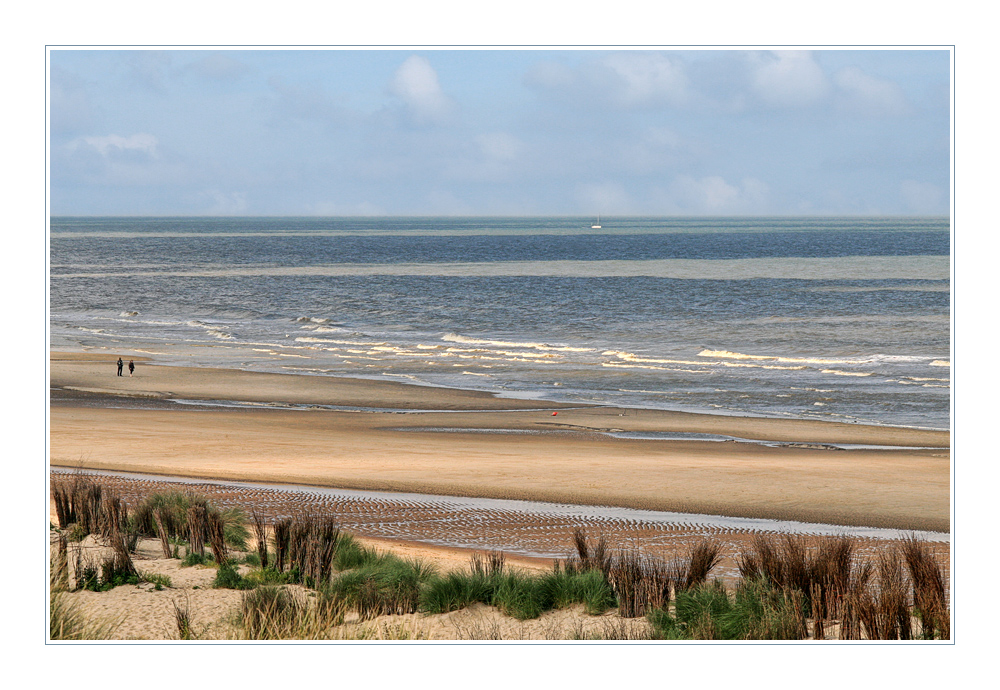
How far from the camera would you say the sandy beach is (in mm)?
15031

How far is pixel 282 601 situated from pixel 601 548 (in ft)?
11.0

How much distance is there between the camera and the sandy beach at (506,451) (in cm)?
1503

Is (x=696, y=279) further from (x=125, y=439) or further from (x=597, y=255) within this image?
(x=125, y=439)

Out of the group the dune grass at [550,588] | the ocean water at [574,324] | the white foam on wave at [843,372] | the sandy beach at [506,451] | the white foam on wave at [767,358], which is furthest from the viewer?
the white foam on wave at [767,358]

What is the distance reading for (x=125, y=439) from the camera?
19594 mm

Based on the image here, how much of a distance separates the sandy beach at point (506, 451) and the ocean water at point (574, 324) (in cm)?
276

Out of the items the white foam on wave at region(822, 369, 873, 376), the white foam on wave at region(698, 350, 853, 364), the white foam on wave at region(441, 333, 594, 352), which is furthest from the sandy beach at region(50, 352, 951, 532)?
the white foam on wave at region(441, 333, 594, 352)

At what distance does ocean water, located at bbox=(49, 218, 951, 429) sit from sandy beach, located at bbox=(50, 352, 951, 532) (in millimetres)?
2759

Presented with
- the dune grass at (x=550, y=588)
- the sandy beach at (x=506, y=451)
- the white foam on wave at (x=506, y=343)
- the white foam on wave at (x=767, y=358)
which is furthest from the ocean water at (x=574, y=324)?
the dune grass at (x=550, y=588)

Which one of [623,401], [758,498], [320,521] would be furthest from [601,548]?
[623,401]

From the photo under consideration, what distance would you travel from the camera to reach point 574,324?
156ft

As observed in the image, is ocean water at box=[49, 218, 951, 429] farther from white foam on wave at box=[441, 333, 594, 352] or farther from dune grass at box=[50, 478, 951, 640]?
dune grass at box=[50, 478, 951, 640]

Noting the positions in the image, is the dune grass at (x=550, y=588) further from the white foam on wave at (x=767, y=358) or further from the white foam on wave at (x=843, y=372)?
the white foam on wave at (x=767, y=358)

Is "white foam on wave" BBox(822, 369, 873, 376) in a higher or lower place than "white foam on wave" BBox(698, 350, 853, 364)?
lower
